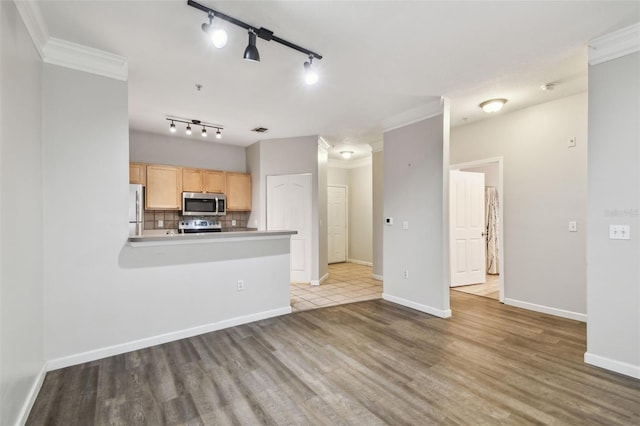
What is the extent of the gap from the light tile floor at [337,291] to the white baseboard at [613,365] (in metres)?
2.55

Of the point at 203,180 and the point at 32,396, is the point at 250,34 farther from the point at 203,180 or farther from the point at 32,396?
the point at 203,180

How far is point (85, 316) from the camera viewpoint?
2.59 metres

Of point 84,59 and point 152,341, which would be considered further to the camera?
point 152,341

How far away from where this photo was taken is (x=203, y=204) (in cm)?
542

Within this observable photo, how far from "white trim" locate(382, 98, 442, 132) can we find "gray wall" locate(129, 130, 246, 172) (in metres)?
3.21

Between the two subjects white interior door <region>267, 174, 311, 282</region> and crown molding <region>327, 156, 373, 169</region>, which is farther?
crown molding <region>327, 156, 373, 169</region>

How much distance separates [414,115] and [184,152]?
13.7 feet

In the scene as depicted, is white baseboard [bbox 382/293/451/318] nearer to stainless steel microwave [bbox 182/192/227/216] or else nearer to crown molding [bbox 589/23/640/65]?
crown molding [bbox 589/23/640/65]

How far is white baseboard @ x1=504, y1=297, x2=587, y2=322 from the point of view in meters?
3.56

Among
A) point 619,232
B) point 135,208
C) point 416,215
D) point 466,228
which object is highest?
point 135,208

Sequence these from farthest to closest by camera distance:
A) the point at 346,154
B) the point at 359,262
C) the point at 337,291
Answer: the point at 359,262 → the point at 346,154 → the point at 337,291

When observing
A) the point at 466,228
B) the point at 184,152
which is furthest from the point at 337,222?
the point at 184,152

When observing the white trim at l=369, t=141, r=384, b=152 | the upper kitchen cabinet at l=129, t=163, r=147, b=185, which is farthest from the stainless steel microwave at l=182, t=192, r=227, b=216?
the white trim at l=369, t=141, r=384, b=152

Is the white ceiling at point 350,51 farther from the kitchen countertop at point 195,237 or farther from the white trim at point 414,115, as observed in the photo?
the kitchen countertop at point 195,237
